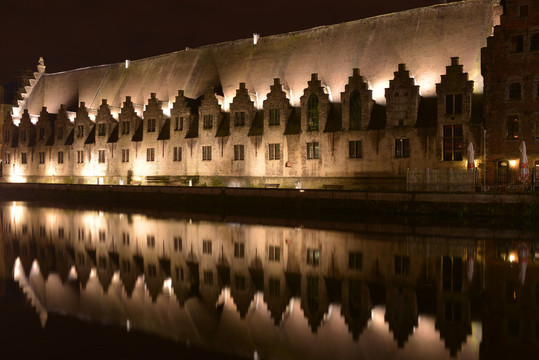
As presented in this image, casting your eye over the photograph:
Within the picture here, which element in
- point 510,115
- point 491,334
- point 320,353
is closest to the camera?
point 320,353

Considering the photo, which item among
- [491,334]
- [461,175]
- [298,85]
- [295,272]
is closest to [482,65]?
[461,175]

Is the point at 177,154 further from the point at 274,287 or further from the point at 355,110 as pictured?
Answer: the point at 274,287

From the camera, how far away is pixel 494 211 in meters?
31.4

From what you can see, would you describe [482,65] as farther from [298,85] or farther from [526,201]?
[298,85]

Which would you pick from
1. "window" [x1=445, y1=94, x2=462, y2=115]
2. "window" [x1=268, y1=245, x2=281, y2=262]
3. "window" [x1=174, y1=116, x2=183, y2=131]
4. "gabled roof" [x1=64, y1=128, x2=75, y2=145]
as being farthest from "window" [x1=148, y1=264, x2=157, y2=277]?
"gabled roof" [x1=64, y1=128, x2=75, y2=145]

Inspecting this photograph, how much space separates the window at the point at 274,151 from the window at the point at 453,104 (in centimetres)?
1463

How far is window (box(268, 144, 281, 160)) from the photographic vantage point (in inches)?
1916

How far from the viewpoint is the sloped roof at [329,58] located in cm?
4541

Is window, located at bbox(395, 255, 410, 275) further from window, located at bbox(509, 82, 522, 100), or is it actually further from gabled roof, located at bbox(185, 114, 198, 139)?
gabled roof, located at bbox(185, 114, 198, 139)

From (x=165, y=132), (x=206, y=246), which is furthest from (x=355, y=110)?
(x=206, y=246)

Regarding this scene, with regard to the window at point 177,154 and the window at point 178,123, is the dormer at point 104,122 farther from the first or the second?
the window at point 177,154

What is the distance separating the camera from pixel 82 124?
66.8 meters

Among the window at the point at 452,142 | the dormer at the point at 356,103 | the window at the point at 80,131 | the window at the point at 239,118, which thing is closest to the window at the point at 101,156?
the window at the point at 80,131

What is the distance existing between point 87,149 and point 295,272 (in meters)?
53.7
